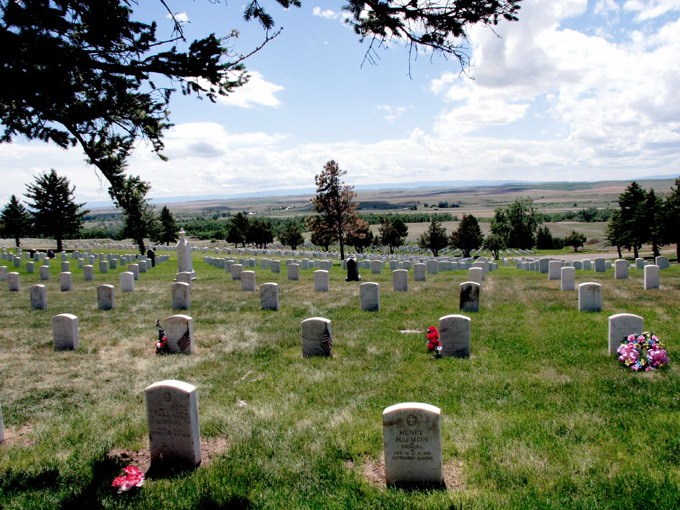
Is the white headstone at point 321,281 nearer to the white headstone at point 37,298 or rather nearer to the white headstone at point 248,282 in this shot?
the white headstone at point 248,282

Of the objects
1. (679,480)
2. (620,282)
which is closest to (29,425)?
(679,480)

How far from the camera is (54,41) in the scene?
5.35 meters

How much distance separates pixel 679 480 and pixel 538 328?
7989 mm

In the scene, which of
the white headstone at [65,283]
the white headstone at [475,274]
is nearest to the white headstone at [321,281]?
the white headstone at [475,274]

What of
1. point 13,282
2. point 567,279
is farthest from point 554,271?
point 13,282

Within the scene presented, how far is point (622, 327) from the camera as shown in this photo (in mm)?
10141

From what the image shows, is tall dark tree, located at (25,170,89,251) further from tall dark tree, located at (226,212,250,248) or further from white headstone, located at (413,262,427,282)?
white headstone, located at (413,262,427,282)

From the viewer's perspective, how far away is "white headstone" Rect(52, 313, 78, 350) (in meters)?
12.0

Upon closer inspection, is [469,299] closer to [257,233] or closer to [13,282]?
[13,282]

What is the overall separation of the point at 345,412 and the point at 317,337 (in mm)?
3389

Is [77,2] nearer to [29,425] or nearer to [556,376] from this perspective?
[29,425]

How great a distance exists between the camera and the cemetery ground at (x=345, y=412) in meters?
5.37

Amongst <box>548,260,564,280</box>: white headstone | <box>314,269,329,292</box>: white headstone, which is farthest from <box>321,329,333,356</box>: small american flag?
<box>548,260,564,280</box>: white headstone

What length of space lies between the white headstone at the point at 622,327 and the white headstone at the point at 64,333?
11984 millimetres
